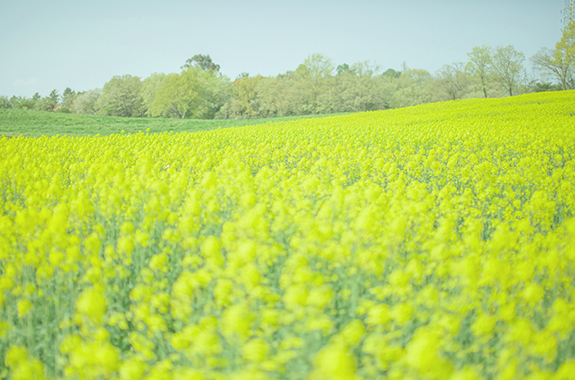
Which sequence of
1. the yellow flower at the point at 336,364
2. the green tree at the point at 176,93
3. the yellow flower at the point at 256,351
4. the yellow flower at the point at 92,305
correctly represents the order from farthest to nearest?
the green tree at the point at 176,93 → the yellow flower at the point at 92,305 → the yellow flower at the point at 256,351 → the yellow flower at the point at 336,364

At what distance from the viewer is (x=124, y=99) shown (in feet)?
179

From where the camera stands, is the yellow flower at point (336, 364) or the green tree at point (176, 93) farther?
the green tree at point (176, 93)

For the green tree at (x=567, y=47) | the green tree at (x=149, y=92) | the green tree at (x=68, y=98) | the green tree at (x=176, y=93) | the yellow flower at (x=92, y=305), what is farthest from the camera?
the green tree at (x=68, y=98)

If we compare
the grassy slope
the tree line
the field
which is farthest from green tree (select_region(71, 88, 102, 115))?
the field

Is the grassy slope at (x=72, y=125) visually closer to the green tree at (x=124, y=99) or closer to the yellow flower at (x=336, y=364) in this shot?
the yellow flower at (x=336, y=364)

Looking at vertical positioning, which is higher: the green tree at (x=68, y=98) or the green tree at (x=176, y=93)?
the green tree at (x=68, y=98)

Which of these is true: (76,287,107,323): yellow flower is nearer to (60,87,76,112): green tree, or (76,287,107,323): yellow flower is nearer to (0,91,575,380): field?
(0,91,575,380): field

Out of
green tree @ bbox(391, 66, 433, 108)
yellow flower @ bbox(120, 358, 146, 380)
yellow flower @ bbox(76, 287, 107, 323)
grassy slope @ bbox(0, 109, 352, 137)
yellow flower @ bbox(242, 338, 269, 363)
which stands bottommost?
yellow flower @ bbox(120, 358, 146, 380)

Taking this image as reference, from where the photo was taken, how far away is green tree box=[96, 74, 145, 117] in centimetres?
5434

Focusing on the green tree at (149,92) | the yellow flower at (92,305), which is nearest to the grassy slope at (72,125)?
the yellow flower at (92,305)

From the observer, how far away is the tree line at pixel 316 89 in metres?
47.9

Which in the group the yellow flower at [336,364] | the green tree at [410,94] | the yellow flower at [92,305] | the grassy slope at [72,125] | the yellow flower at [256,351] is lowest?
the yellow flower at [256,351]

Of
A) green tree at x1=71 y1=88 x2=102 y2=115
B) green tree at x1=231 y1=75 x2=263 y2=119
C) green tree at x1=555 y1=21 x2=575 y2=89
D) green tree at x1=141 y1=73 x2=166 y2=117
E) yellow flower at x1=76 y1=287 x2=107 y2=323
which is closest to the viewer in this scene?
yellow flower at x1=76 y1=287 x2=107 y2=323

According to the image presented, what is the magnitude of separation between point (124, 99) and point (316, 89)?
32097mm
